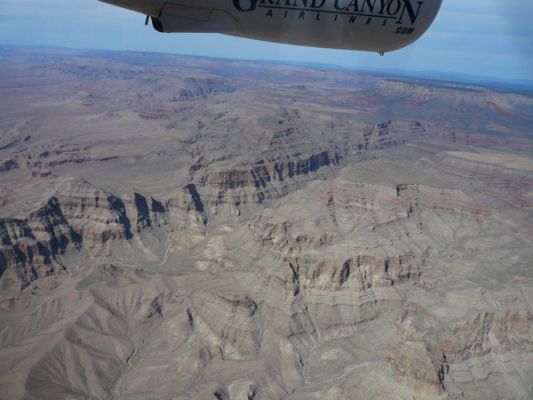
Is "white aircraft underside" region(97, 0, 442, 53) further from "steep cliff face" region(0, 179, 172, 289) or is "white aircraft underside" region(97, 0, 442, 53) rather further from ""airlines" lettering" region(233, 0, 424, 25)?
"steep cliff face" region(0, 179, 172, 289)

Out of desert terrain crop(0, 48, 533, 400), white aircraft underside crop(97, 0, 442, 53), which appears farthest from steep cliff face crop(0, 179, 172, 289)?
white aircraft underside crop(97, 0, 442, 53)

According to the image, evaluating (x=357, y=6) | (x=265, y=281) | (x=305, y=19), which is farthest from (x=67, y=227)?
(x=357, y=6)

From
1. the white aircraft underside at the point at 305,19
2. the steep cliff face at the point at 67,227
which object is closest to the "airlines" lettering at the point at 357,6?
the white aircraft underside at the point at 305,19

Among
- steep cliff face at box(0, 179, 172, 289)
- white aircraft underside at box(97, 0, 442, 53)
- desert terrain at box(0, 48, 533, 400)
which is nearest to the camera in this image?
white aircraft underside at box(97, 0, 442, 53)

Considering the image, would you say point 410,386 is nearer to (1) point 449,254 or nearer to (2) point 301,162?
(1) point 449,254

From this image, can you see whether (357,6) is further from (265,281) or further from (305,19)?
(265,281)

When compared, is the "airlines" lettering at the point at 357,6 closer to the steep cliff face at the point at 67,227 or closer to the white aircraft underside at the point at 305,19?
the white aircraft underside at the point at 305,19
